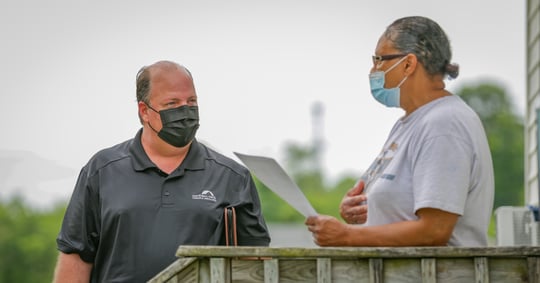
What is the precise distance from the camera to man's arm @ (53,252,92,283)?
5.32 metres

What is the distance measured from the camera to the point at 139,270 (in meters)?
5.23

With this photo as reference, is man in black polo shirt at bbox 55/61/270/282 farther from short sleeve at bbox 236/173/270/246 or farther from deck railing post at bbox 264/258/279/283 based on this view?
deck railing post at bbox 264/258/279/283

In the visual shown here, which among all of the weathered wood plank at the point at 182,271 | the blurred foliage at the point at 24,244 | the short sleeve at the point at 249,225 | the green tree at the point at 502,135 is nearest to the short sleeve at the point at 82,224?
the short sleeve at the point at 249,225

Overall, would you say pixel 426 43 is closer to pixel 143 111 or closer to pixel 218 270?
pixel 218 270

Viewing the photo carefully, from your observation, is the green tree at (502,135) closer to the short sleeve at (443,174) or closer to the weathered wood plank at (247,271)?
the short sleeve at (443,174)

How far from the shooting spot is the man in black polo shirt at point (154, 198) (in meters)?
5.26

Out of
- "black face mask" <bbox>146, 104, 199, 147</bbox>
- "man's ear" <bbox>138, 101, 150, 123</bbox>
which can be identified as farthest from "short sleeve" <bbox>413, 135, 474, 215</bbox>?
"man's ear" <bbox>138, 101, 150, 123</bbox>

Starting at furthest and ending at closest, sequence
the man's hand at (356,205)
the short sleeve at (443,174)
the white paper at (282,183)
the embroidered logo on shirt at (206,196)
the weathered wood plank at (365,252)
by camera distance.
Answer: the embroidered logo on shirt at (206,196), the man's hand at (356,205), the white paper at (282,183), the short sleeve at (443,174), the weathered wood plank at (365,252)

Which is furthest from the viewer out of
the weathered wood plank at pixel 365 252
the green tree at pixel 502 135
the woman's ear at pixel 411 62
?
the green tree at pixel 502 135

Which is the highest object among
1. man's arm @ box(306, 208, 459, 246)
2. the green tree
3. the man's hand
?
the green tree

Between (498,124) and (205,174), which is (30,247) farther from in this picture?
(205,174)

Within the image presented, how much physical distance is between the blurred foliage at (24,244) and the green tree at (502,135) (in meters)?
24.8

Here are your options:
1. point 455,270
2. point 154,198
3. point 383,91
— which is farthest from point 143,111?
point 455,270

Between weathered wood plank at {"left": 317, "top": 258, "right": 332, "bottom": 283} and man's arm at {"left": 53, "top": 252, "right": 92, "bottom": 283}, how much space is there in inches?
65.1
